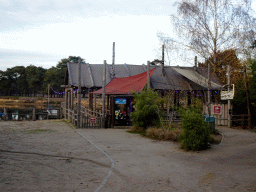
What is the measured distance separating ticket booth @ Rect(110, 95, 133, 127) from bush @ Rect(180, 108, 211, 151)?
787cm

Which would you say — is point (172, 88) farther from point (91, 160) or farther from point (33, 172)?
point (33, 172)

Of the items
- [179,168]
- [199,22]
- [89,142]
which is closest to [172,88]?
[199,22]

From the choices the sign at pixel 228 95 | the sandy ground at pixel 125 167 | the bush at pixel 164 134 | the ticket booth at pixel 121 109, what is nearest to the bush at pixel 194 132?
the sandy ground at pixel 125 167

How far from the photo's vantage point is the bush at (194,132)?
10389 mm

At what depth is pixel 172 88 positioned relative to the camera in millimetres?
20047

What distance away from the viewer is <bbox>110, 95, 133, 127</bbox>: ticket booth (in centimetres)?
1831

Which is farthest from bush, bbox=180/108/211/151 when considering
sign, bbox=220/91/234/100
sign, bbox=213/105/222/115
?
sign, bbox=213/105/222/115

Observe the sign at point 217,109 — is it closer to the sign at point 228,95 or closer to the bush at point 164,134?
the sign at point 228,95

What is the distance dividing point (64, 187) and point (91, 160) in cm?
285

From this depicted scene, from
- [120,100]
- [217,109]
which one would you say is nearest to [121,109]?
[120,100]

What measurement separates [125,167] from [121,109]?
10696 mm

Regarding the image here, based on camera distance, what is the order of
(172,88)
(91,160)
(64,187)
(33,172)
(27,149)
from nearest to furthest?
(64,187), (33,172), (91,160), (27,149), (172,88)

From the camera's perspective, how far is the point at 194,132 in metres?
10.4

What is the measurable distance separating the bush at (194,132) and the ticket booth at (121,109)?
787cm
